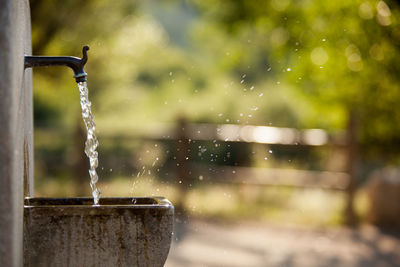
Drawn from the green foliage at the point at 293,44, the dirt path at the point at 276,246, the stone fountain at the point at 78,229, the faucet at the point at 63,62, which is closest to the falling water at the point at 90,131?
the faucet at the point at 63,62

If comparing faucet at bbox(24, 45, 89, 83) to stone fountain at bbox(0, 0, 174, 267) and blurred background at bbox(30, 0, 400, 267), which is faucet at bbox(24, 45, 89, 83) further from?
blurred background at bbox(30, 0, 400, 267)

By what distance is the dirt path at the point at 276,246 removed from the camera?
481cm

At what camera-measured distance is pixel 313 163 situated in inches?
448

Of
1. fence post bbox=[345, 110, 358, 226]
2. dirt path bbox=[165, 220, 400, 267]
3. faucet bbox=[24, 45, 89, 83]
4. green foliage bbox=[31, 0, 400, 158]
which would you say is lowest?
dirt path bbox=[165, 220, 400, 267]

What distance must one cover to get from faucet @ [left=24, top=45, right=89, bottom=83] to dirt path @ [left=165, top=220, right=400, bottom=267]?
9.61 ft

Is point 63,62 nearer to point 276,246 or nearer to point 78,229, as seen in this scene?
point 78,229

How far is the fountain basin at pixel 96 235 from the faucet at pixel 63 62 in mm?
479

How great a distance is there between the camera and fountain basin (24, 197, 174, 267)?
173 cm

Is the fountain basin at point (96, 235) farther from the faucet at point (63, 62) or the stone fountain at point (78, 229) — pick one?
the faucet at point (63, 62)

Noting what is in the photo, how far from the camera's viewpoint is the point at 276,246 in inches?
214

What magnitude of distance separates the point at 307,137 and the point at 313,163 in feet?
15.0

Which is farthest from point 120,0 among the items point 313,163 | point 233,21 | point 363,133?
point 313,163

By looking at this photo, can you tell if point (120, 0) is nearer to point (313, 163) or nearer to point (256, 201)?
point (256, 201)

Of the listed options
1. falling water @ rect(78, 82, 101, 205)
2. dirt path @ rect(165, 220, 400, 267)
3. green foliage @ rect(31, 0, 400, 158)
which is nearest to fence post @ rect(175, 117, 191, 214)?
green foliage @ rect(31, 0, 400, 158)
